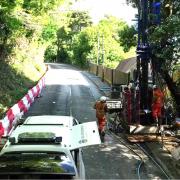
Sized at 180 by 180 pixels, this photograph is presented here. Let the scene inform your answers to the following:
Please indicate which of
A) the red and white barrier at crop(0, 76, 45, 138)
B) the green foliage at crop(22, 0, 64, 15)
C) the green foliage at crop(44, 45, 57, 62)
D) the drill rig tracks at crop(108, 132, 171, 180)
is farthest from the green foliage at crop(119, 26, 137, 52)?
the green foliage at crop(44, 45, 57, 62)

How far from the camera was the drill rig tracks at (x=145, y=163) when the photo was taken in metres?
14.6

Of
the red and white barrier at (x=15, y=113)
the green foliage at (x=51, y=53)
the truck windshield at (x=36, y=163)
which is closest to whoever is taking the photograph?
the truck windshield at (x=36, y=163)

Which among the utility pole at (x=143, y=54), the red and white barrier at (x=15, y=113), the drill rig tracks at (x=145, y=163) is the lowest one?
the drill rig tracks at (x=145, y=163)

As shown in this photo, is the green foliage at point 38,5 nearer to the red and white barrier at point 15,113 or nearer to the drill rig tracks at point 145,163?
the red and white barrier at point 15,113

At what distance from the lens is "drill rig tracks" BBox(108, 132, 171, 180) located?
1459cm

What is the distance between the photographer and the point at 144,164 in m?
16.0

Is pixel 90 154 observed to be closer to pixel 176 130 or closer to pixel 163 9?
pixel 176 130

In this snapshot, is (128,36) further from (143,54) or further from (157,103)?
(157,103)

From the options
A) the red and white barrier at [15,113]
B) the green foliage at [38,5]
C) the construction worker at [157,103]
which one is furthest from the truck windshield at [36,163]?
the green foliage at [38,5]

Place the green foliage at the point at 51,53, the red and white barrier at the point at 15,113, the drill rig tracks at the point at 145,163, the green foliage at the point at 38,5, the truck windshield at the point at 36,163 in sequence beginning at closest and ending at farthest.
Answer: the truck windshield at the point at 36,163, the drill rig tracks at the point at 145,163, the red and white barrier at the point at 15,113, the green foliage at the point at 38,5, the green foliage at the point at 51,53

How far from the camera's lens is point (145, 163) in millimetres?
16109

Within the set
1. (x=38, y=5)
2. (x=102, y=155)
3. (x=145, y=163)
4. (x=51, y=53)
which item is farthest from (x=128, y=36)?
(x=51, y=53)

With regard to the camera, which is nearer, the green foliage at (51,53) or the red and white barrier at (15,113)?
the red and white barrier at (15,113)

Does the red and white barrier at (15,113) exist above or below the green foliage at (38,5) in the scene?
below
